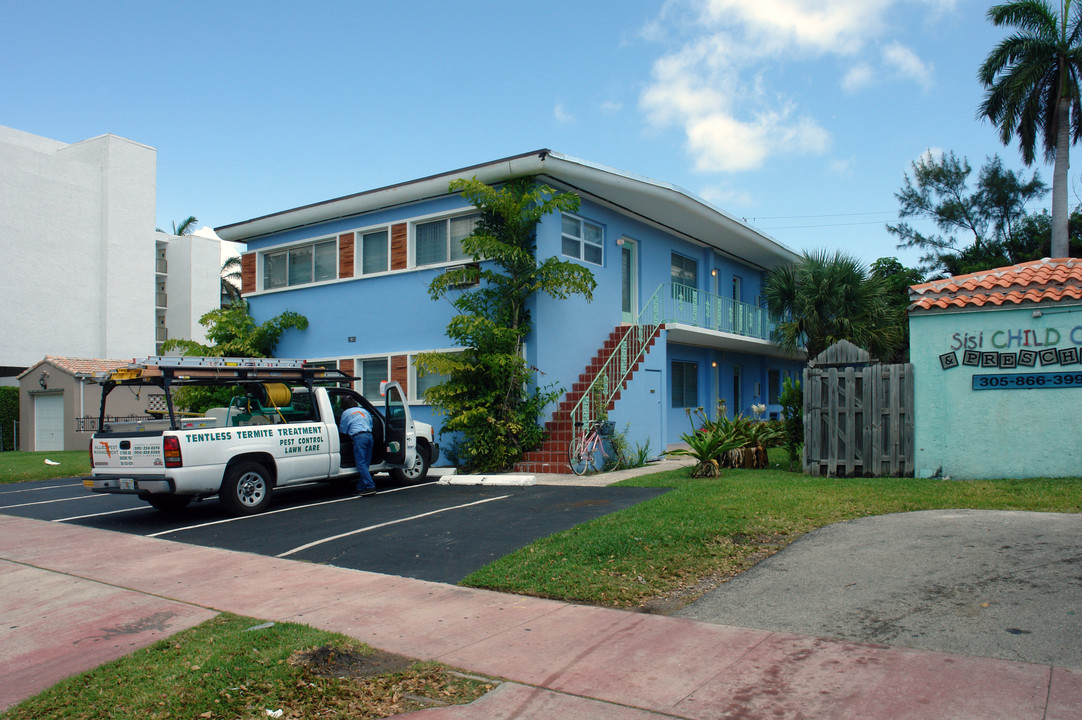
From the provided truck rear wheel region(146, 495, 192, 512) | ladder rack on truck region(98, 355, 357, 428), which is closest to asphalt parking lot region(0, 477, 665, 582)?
truck rear wheel region(146, 495, 192, 512)

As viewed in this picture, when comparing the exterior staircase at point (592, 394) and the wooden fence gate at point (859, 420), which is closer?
the wooden fence gate at point (859, 420)

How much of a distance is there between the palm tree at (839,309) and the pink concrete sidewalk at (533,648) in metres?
15.0

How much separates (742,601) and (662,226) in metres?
14.2

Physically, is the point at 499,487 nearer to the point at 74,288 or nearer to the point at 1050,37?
the point at 1050,37

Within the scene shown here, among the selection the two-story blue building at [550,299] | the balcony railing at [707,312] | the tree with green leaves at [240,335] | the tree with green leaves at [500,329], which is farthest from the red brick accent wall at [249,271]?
the balcony railing at [707,312]

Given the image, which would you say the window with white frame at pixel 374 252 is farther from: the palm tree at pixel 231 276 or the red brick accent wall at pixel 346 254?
the palm tree at pixel 231 276

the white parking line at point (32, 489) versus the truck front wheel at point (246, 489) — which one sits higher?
the truck front wheel at point (246, 489)

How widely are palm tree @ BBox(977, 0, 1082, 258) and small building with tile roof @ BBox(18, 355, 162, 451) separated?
32912mm

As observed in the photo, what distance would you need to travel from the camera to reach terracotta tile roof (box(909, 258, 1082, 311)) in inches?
401

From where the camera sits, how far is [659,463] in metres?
15.0

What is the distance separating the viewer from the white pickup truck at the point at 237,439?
9586 mm

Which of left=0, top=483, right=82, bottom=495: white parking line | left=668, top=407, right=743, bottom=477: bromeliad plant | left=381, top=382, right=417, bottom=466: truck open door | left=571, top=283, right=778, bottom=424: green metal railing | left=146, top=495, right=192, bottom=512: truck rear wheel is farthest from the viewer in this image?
left=0, top=483, right=82, bottom=495: white parking line

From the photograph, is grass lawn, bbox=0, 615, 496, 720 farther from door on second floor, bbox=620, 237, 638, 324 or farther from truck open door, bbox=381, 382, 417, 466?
door on second floor, bbox=620, 237, 638, 324

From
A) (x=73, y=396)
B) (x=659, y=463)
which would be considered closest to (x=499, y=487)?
(x=659, y=463)
